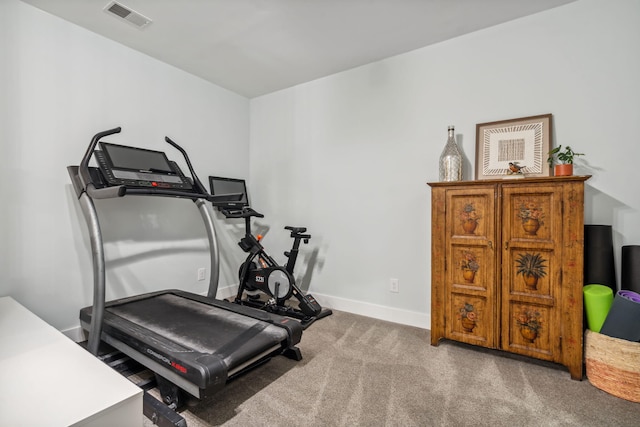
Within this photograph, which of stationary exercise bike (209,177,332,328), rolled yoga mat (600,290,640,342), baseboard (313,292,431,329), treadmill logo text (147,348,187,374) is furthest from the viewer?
stationary exercise bike (209,177,332,328)

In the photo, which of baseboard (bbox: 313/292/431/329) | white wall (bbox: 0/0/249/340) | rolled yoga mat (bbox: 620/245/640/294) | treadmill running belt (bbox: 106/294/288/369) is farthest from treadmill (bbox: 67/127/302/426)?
rolled yoga mat (bbox: 620/245/640/294)

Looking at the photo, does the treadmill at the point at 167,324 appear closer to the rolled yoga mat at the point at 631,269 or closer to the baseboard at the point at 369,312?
the baseboard at the point at 369,312

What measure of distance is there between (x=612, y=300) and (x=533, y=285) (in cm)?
41

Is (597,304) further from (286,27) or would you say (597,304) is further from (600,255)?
(286,27)

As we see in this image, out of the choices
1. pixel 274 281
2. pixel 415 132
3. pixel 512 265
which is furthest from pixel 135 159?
pixel 512 265

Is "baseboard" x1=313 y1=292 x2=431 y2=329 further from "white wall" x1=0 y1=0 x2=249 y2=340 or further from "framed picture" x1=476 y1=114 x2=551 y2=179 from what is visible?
"white wall" x1=0 y1=0 x2=249 y2=340

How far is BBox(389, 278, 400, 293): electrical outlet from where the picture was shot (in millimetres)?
2719

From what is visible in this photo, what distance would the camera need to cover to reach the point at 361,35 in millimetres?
2404

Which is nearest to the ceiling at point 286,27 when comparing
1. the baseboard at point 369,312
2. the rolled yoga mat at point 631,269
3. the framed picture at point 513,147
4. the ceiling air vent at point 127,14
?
the ceiling air vent at point 127,14

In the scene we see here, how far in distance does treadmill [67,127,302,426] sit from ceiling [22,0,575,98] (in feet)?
3.21

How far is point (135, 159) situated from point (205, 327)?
57.9 inches

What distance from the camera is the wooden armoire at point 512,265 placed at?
1.78 m

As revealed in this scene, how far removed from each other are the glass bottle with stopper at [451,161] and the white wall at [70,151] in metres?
2.54

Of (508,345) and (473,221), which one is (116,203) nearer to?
(473,221)
